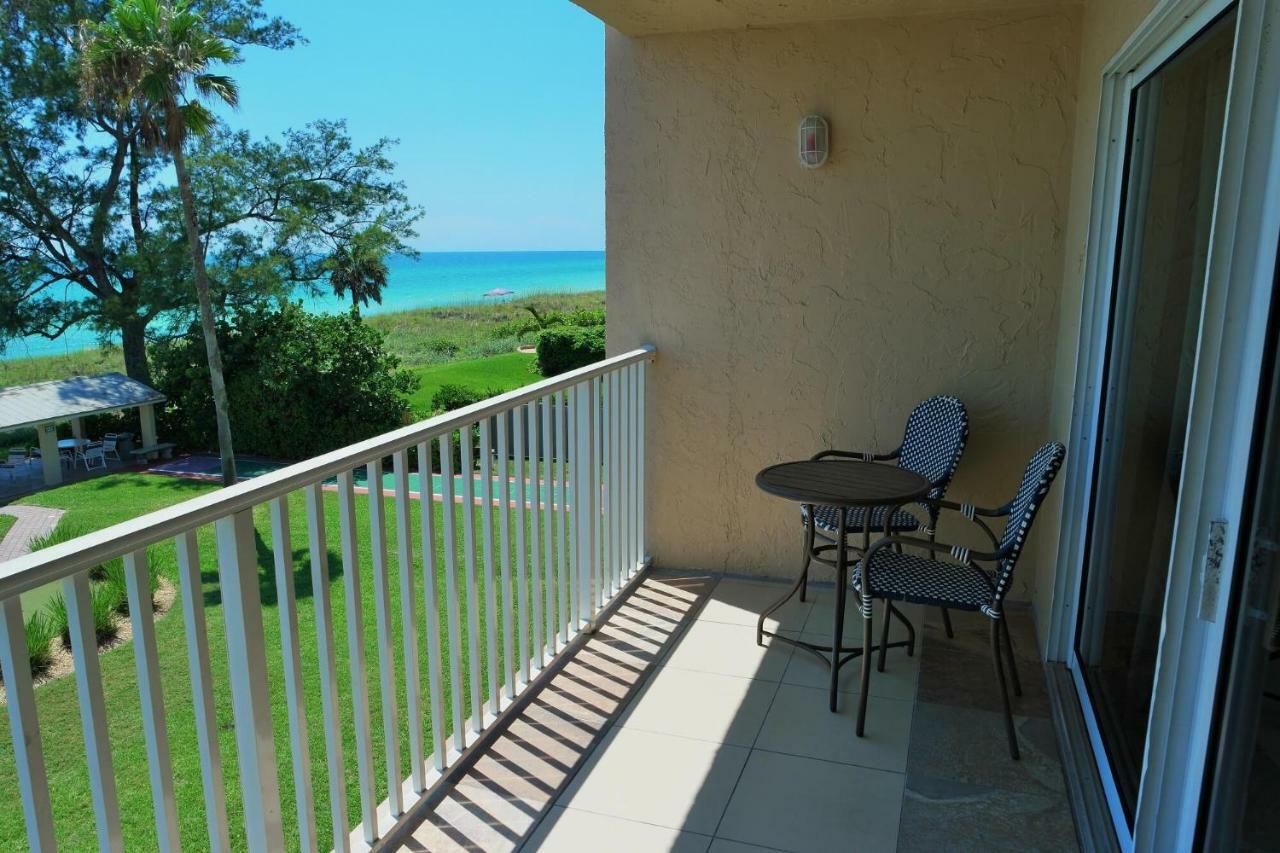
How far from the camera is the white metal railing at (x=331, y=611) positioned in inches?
54.1

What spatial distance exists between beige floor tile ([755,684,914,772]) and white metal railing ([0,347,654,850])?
35.4 inches

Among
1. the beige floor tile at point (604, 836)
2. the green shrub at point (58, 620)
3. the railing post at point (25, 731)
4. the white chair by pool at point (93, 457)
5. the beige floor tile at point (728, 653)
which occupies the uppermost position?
the railing post at point (25, 731)

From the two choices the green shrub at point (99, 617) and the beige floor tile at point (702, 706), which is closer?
the beige floor tile at point (702, 706)

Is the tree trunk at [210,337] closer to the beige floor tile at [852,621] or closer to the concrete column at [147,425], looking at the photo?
the concrete column at [147,425]

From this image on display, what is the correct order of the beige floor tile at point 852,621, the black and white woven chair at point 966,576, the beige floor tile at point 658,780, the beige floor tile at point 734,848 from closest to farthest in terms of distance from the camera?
the beige floor tile at point 734,848, the beige floor tile at point 658,780, the black and white woven chair at point 966,576, the beige floor tile at point 852,621

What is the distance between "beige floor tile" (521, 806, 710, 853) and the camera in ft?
7.49

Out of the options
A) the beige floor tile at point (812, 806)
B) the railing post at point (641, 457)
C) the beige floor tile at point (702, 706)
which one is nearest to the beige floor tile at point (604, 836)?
the beige floor tile at point (812, 806)

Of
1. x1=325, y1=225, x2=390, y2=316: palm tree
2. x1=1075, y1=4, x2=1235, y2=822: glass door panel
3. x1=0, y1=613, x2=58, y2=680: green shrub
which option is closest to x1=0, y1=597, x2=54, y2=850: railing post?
x1=1075, y1=4, x2=1235, y2=822: glass door panel

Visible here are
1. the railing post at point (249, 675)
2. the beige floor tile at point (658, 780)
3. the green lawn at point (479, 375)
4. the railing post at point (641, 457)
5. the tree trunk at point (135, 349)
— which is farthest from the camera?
the green lawn at point (479, 375)

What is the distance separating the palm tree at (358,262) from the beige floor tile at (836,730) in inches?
840

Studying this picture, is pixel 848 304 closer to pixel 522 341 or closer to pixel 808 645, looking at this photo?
pixel 808 645

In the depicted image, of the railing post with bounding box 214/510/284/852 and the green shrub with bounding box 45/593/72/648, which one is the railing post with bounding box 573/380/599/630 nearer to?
the railing post with bounding box 214/510/284/852

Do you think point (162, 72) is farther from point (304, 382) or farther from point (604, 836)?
point (604, 836)

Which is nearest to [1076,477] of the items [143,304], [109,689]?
[109,689]
